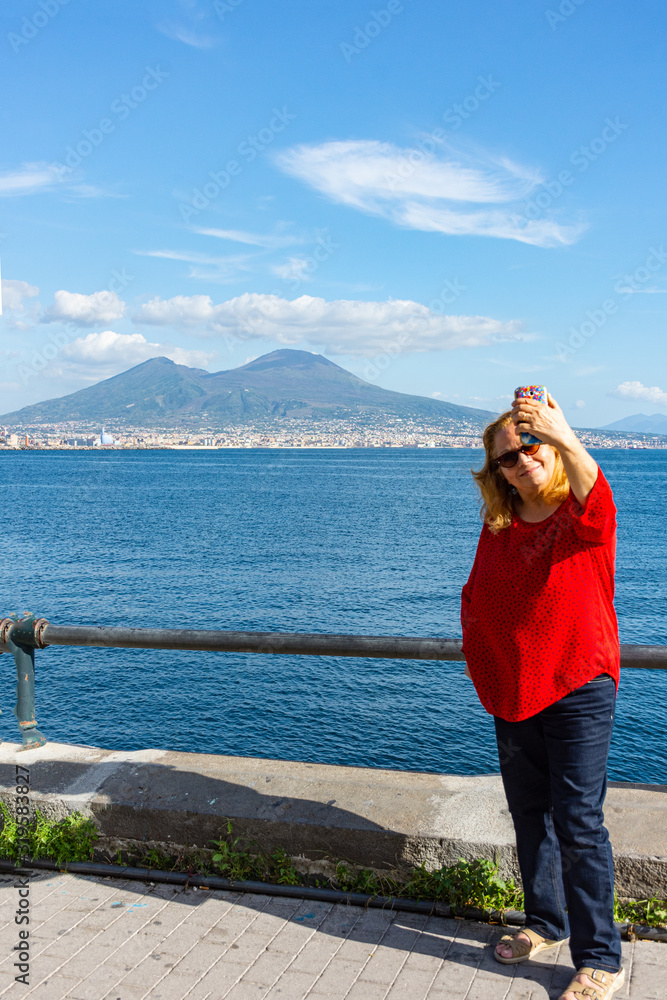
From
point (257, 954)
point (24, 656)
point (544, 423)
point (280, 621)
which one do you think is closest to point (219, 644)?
point (24, 656)

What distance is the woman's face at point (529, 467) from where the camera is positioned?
2.51 m

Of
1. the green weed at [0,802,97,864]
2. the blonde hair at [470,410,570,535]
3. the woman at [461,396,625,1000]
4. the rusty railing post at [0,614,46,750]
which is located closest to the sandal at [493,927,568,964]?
the woman at [461,396,625,1000]

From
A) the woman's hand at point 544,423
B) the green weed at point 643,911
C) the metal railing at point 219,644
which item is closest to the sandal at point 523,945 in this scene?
the green weed at point 643,911

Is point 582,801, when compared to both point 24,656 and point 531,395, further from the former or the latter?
point 24,656

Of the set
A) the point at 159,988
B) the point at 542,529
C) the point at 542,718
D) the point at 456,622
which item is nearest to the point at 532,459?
the point at 542,529

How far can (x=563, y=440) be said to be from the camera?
7.63ft

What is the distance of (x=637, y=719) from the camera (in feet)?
56.9

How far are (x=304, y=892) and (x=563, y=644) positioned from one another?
1.52 metres

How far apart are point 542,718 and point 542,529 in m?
0.62

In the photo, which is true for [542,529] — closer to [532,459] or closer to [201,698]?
[532,459]

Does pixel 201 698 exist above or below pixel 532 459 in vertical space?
below

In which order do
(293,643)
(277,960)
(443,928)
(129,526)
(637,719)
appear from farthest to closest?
(129,526), (637,719), (293,643), (443,928), (277,960)

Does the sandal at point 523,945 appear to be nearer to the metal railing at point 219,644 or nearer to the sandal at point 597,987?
the sandal at point 597,987

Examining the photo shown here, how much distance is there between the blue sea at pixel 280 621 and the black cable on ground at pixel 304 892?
68.3 inches
